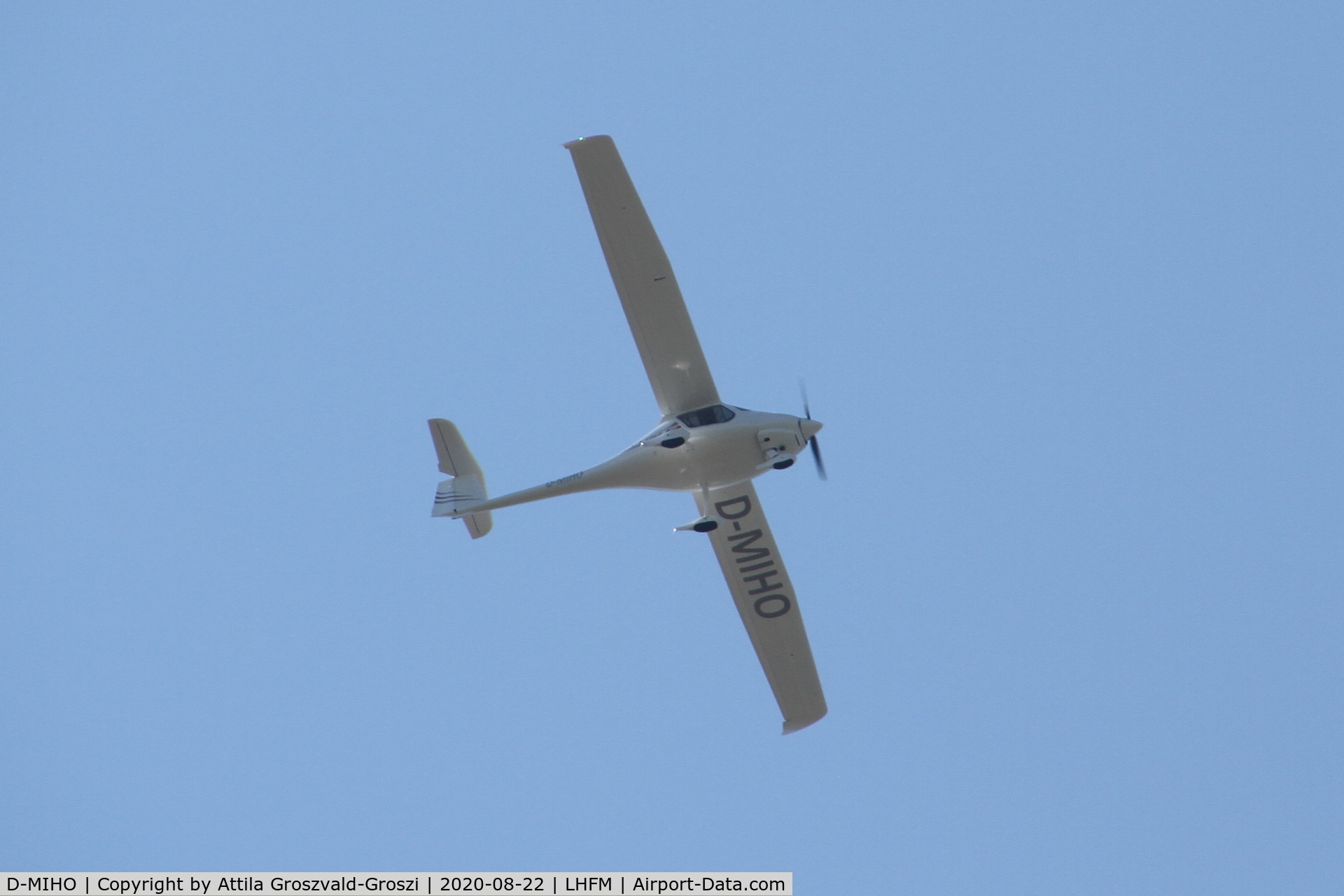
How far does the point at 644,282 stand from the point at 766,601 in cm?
621

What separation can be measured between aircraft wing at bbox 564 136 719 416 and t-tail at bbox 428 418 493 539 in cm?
421

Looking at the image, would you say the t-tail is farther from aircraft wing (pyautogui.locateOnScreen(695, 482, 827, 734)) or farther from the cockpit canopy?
the cockpit canopy

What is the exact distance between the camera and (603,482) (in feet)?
68.2

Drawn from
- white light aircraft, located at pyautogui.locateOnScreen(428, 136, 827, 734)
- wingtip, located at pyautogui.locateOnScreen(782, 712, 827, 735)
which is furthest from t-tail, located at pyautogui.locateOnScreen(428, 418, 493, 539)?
wingtip, located at pyautogui.locateOnScreen(782, 712, 827, 735)

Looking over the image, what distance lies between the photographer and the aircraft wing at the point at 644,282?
19719 mm

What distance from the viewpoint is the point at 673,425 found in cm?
2070

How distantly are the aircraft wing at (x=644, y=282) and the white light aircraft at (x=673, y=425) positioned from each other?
0.04 feet

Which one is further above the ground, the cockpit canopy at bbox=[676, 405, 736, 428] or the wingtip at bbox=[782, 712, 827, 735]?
the cockpit canopy at bbox=[676, 405, 736, 428]

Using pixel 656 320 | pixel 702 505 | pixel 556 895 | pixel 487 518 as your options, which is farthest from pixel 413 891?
pixel 656 320

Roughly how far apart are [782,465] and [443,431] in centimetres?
678

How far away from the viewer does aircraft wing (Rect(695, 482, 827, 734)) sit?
2200 cm

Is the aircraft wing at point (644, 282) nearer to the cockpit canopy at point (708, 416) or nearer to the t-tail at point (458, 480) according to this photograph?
the cockpit canopy at point (708, 416)

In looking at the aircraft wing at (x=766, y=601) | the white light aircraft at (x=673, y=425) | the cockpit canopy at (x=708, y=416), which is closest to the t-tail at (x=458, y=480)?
the white light aircraft at (x=673, y=425)

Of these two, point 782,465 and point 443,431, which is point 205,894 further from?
point 782,465
